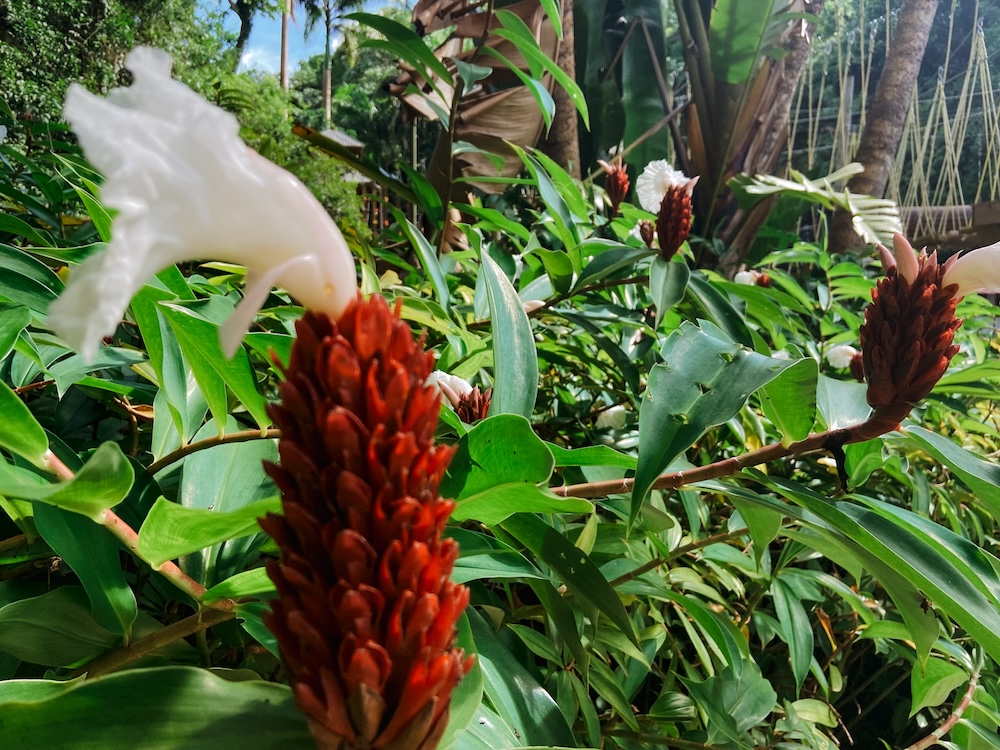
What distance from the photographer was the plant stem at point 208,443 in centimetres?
49

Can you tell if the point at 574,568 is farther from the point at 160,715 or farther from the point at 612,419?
the point at 612,419

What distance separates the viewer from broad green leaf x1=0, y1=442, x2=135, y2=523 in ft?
0.82

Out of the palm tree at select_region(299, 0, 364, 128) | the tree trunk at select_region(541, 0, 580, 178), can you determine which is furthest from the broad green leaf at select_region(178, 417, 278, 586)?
the palm tree at select_region(299, 0, 364, 128)

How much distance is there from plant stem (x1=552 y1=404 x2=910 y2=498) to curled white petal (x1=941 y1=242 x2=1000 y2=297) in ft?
0.47

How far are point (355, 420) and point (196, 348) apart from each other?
0.76 ft

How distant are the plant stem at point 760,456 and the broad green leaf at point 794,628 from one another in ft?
1.13

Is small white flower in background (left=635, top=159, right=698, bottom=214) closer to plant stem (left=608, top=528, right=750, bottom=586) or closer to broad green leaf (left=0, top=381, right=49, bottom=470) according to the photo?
plant stem (left=608, top=528, right=750, bottom=586)

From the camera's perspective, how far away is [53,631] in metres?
0.38

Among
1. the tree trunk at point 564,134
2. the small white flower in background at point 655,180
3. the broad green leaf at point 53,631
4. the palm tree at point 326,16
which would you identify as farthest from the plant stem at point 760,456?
the palm tree at point 326,16

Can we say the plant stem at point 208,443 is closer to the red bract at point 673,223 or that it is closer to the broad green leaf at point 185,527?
the broad green leaf at point 185,527

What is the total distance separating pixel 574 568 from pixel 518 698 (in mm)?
94

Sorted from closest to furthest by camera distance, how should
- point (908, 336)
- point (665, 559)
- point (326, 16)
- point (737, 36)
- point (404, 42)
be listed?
point (908, 336) < point (665, 559) < point (404, 42) < point (737, 36) < point (326, 16)

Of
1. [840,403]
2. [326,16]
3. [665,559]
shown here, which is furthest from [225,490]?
[326,16]

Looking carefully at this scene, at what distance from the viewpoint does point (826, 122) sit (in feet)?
26.0
